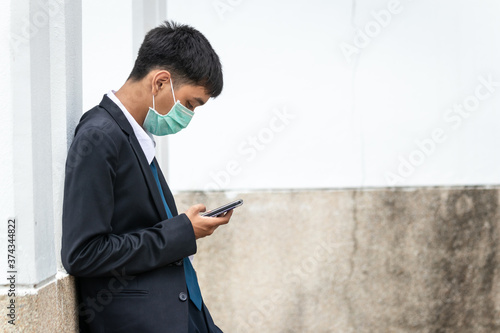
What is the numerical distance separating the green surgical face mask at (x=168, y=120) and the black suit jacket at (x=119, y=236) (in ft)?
0.55

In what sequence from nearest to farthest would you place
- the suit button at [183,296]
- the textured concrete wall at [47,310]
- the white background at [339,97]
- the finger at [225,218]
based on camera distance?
the textured concrete wall at [47,310] → the suit button at [183,296] → the finger at [225,218] → the white background at [339,97]

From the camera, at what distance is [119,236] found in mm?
1588

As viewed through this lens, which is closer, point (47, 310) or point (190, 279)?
point (47, 310)

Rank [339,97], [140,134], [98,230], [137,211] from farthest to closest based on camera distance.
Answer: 1. [339,97]
2. [140,134]
3. [137,211]
4. [98,230]

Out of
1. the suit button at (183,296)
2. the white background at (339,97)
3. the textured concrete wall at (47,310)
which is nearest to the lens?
the textured concrete wall at (47,310)

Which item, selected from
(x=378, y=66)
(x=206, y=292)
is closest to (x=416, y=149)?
(x=378, y=66)

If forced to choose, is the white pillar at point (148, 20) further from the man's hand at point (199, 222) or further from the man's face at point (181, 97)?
the man's hand at point (199, 222)

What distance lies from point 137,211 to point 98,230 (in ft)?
0.62

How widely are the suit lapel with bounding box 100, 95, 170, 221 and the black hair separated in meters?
0.19

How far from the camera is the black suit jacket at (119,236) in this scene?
1507 mm

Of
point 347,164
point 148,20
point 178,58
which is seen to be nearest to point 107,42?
point 148,20

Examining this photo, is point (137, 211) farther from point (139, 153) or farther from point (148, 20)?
point (148, 20)

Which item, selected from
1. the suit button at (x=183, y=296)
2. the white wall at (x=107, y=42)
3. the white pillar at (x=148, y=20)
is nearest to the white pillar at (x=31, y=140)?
the suit button at (x=183, y=296)

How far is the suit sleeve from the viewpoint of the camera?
149cm
